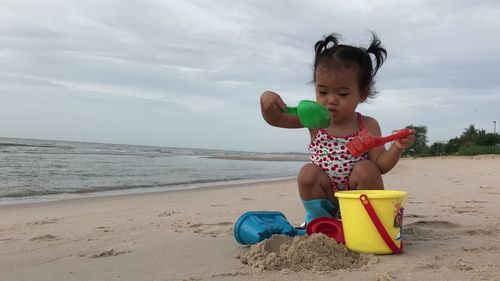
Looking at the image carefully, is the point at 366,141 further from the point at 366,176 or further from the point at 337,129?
the point at 337,129

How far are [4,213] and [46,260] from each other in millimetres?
2288

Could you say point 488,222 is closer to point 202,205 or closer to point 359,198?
point 359,198

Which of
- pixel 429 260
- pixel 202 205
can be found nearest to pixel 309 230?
pixel 429 260

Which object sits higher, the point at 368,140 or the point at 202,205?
the point at 368,140

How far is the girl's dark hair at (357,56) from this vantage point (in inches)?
97.2

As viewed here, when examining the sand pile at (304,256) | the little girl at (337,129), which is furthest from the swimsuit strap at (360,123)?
the sand pile at (304,256)

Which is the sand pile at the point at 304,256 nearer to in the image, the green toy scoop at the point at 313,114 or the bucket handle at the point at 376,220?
the bucket handle at the point at 376,220

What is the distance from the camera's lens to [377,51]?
2.73 meters

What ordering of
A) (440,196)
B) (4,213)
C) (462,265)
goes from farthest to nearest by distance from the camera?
1. (440,196)
2. (4,213)
3. (462,265)

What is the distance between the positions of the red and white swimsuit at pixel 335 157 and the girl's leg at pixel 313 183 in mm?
52

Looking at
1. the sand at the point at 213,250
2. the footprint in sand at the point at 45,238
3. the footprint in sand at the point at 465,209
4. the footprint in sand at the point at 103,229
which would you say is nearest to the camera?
the sand at the point at 213,250

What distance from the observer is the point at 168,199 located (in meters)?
5.09

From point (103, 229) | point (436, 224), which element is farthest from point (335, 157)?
point (103, 229)

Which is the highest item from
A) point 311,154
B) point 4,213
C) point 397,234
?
point 311,154
